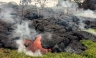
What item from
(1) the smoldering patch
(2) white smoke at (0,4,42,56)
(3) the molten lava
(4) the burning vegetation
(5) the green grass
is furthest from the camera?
(4) the burning vegetation

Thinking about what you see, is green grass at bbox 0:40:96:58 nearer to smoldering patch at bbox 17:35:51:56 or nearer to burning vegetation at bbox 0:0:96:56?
burning vegetation at bbox 0:0:96:56

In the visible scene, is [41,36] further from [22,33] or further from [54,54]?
[54,54]

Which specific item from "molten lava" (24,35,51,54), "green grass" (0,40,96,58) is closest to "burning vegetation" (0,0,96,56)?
"molten lava" (24,35,51,54)

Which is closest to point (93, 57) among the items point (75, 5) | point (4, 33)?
point (4, 33)

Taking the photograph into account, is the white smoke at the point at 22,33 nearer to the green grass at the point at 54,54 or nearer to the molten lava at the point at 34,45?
the molten lava at the point at 34,45

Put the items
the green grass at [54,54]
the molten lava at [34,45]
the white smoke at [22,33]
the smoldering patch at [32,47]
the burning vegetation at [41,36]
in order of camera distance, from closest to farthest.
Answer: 1. the green grass at [54,54]
2. the smoldering patch at [32,47]
3. the white smoke at [22,33]
4. the molten lava at [34,45]
5. the burning vegetation at [41,36]

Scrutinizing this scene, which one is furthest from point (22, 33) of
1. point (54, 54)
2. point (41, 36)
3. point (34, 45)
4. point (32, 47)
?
point (54, 54)

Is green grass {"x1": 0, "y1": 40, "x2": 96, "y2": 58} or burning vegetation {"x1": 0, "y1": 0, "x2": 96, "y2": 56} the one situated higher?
burning vegetation {"x1": 0, "y1": 0, "x2": 96, "y2": 56}

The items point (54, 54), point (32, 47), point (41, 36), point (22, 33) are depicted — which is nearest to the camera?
point (54, 54)

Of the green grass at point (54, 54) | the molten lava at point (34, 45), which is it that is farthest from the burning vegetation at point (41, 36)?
the green grass at point (54, 54)

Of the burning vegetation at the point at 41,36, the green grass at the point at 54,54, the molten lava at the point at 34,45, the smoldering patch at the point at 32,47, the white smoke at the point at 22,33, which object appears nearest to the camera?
the green grass at the point at 54,54

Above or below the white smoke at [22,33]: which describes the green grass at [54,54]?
below

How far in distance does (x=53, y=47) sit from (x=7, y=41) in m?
8.50

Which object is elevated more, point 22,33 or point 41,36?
point 22,33
